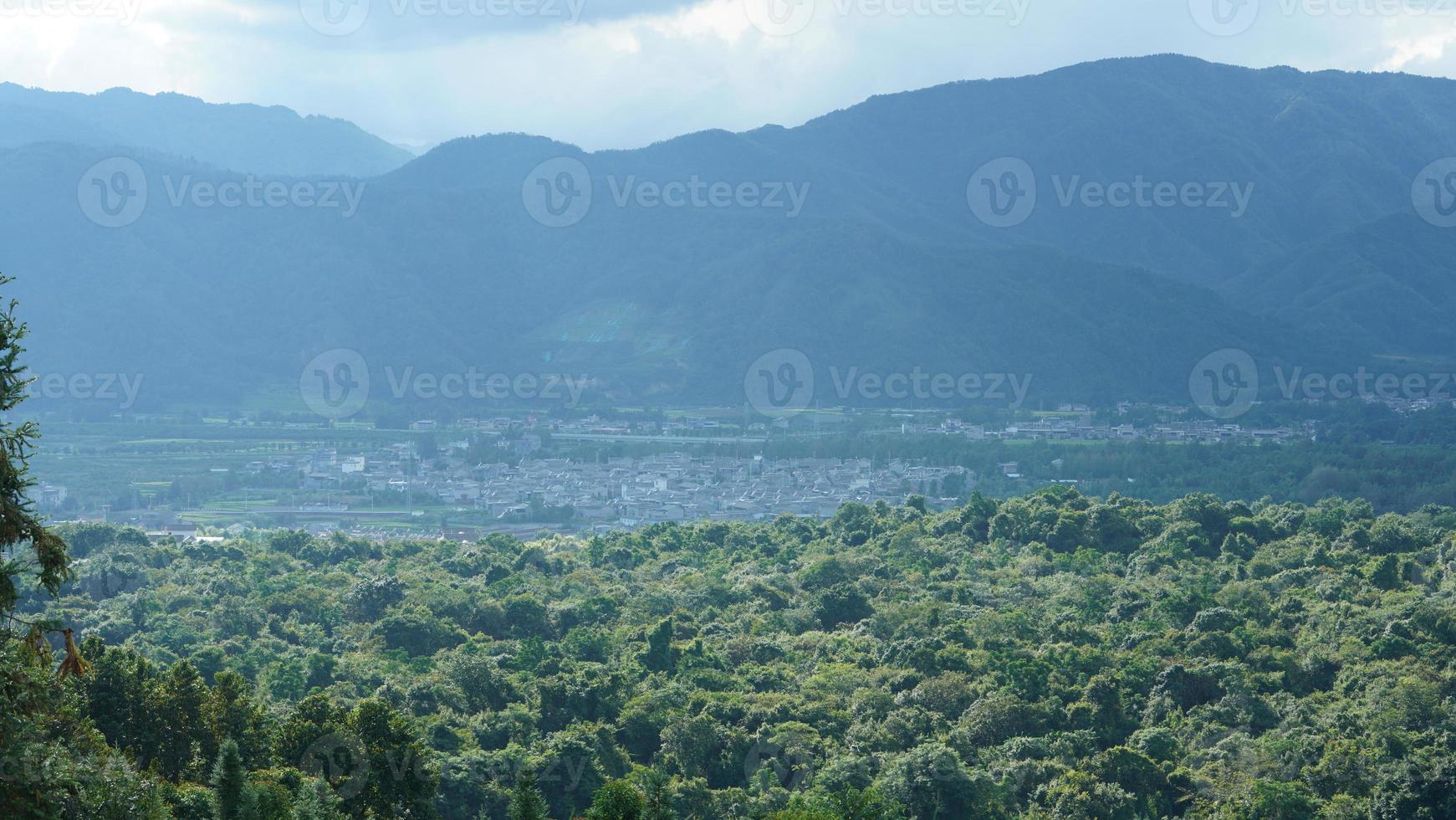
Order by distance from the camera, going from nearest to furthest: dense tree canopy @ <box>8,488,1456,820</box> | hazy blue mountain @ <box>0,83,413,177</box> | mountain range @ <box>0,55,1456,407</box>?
dense tree canopy @ <box>8,488,1456,820</box>
mountain range @ <box>0,55,1456,407</box>
hazy blue mountain @ <box>0,83,413,177</box>

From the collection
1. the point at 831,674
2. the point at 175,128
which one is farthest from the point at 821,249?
the point at 175,128

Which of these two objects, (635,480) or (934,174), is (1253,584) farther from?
(934,174)

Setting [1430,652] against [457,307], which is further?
[457,307]

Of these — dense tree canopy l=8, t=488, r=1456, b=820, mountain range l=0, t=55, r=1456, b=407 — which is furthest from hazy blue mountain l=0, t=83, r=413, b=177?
dense tree canopy l=8, t=488, r=1456, b=820

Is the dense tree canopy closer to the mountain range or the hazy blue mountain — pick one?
the mountain range

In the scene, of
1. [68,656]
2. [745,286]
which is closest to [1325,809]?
[68,656]

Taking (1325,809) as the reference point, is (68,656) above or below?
above

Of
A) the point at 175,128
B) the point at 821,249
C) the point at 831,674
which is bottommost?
the point at 831,674

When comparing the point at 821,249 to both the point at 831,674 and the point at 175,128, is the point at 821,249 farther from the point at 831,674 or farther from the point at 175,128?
the point at 175,128

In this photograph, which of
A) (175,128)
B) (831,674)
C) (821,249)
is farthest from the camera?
(175,128)
